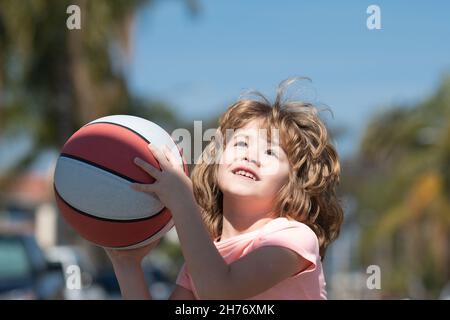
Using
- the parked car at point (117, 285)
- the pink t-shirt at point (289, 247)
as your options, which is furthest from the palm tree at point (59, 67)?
the pink t-shirt at point (289, 247)

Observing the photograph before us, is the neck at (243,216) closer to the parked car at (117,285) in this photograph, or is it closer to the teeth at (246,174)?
the teeth at (246,174)

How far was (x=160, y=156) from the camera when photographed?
2.86 m

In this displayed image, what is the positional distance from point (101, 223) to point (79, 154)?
25 centimetres

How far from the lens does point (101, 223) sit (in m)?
2.98

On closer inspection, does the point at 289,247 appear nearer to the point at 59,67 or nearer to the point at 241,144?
the point at 241,144

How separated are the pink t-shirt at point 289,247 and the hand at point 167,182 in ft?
0.94

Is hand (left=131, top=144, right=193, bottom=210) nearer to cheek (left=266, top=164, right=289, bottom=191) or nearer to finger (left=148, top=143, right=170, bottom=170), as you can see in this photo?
finger (left=148, top=143, right=170, bottom=170)

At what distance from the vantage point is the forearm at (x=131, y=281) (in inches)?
119

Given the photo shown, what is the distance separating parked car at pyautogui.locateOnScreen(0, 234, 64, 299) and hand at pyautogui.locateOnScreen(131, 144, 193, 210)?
5.98 m

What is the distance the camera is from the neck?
2.99m

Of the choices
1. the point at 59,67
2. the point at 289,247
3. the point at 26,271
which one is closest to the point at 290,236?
the point at 289,247

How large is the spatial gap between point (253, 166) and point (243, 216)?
18 centimetres
